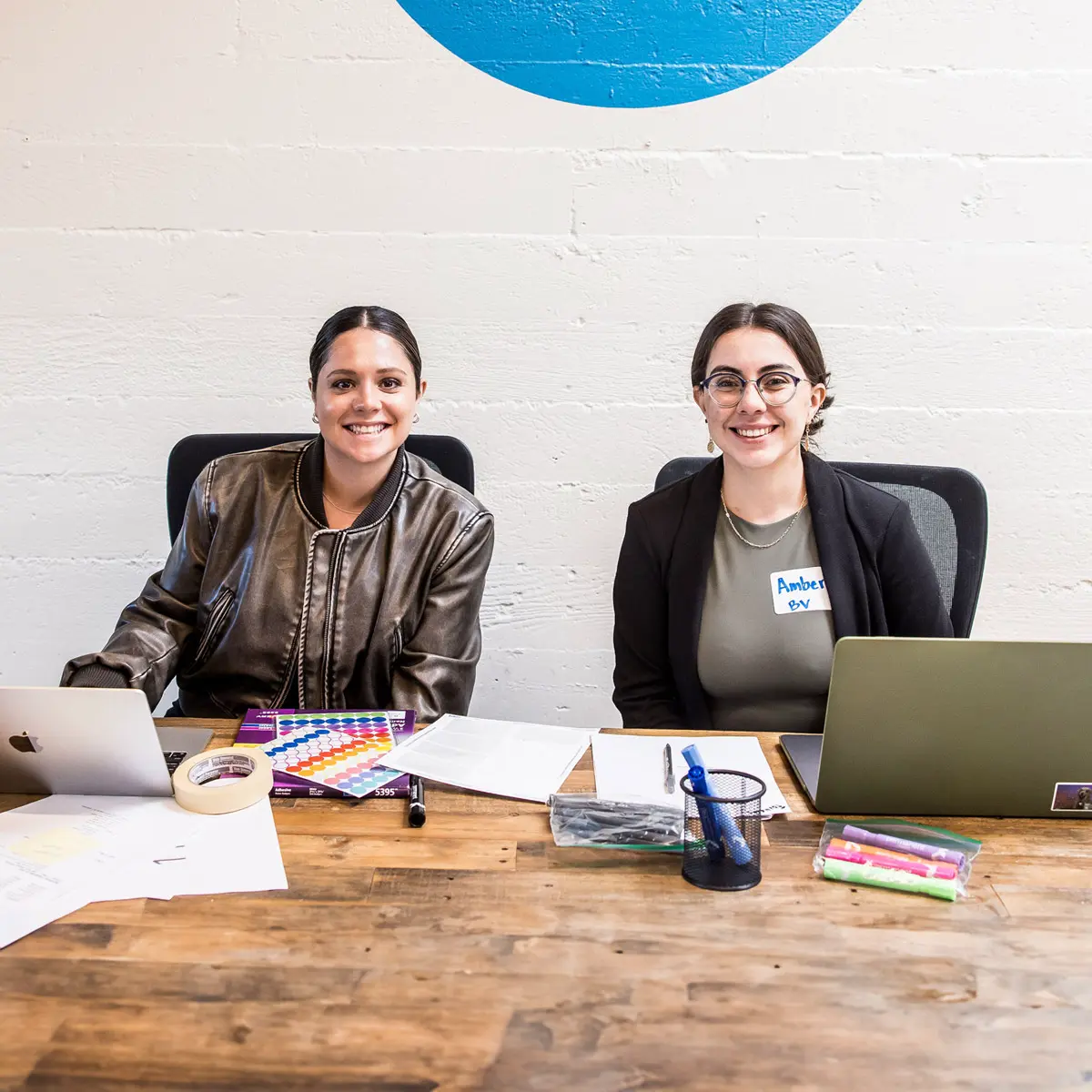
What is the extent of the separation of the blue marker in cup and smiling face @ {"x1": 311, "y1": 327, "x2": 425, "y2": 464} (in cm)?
90

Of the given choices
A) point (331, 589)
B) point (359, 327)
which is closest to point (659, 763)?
point (331, 589)

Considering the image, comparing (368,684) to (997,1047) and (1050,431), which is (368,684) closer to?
(997,1047)

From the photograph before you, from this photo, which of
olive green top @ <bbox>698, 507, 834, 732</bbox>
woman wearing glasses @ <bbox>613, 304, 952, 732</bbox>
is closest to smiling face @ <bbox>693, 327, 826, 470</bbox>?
woman wearing glasses @ <bbox>613, 304, 952, 732</bbox>

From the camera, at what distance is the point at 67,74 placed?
2254mm

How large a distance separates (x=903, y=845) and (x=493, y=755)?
53 centimetres

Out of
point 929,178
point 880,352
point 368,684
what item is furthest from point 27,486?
point 929,178

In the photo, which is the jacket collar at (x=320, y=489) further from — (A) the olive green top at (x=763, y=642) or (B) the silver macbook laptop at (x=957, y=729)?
(B) the silver macbook laptop at (x=957, y=729)

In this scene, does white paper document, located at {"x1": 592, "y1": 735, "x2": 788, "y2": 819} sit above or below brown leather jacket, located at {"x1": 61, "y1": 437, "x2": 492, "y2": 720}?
below

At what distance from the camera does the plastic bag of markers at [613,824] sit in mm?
1148

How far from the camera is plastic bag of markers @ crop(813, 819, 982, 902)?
1063mm

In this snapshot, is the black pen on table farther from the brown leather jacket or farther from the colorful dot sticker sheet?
the brown leather jacket

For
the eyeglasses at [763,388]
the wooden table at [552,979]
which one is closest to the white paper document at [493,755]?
the wooden table at [552,979]

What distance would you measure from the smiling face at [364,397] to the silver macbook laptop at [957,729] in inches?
37.5

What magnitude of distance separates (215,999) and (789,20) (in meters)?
2.22
